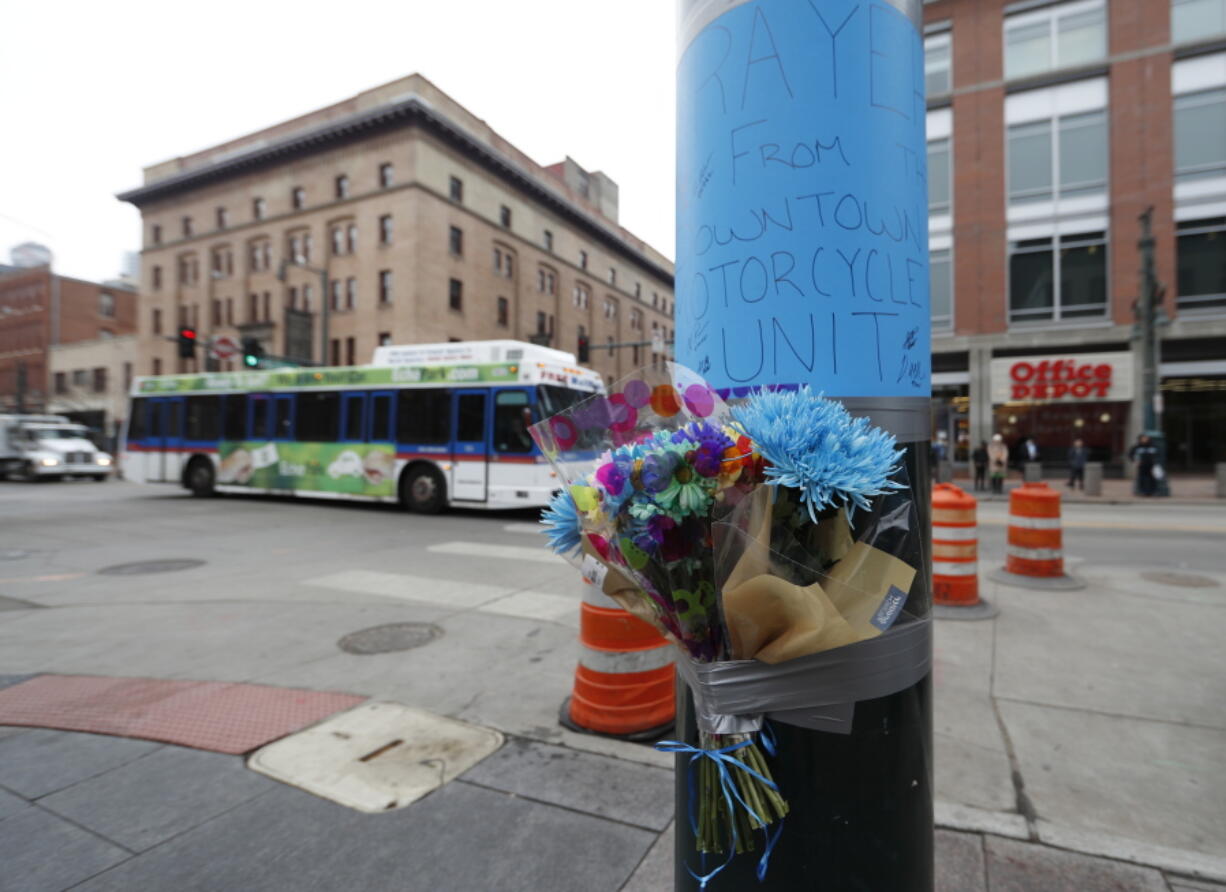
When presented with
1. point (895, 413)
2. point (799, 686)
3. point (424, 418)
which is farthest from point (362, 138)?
point (799, 686)

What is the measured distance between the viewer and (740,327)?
1.70 m

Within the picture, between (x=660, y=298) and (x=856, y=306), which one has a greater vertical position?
(x=660, y=298)

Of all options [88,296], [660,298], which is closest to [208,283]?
[88,296]

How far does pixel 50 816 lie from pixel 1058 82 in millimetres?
31719

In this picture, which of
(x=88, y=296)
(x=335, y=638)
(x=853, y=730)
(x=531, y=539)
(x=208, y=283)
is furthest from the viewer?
(x=88, y=296)

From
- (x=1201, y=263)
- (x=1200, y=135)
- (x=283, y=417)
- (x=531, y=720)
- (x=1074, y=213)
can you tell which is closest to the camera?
(x=531, y=720)

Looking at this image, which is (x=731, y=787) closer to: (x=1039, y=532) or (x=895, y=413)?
(x=895, y=413)

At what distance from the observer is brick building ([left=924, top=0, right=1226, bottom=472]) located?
22281 mm

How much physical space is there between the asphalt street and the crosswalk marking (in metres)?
0.09

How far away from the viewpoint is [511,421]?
1292 cm

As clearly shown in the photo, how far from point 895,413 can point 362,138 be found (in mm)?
38904

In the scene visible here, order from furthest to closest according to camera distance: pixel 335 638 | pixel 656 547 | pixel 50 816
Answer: pixel 335 638, pixel 50 816, pixel 656 547

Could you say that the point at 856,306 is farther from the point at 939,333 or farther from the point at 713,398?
the point at 939,333

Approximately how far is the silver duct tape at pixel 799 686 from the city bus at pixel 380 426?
10.8 meters
